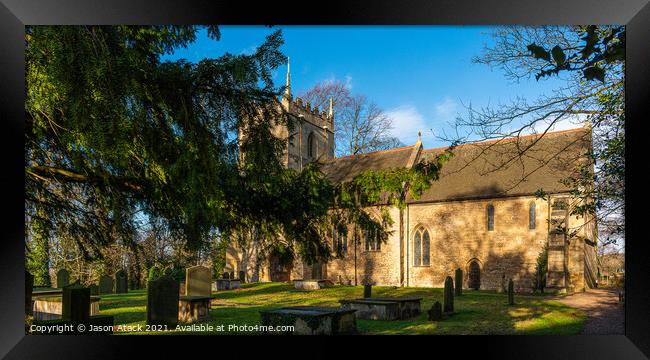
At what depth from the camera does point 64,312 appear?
256 inches

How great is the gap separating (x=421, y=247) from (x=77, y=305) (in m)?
16.0

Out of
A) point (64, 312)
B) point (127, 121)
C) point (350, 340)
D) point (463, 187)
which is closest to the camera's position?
point (127, 121)

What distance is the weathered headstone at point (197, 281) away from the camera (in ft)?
32.5

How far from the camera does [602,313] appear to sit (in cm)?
1030

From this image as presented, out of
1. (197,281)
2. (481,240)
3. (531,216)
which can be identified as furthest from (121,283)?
(531,216)

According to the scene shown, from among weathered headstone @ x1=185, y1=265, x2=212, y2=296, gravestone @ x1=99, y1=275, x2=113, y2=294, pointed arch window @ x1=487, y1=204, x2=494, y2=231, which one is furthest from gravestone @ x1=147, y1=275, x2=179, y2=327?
pointed arch window @ x1=487, y1=204, x2=494, y2=231

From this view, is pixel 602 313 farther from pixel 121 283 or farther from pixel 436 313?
pixel 121 283

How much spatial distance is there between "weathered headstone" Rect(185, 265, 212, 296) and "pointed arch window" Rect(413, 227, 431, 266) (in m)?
12.1

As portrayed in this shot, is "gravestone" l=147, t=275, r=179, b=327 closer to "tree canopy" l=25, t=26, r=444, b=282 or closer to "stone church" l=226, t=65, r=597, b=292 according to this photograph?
"tree canopy" l=25, t=26, r=444, b=282
